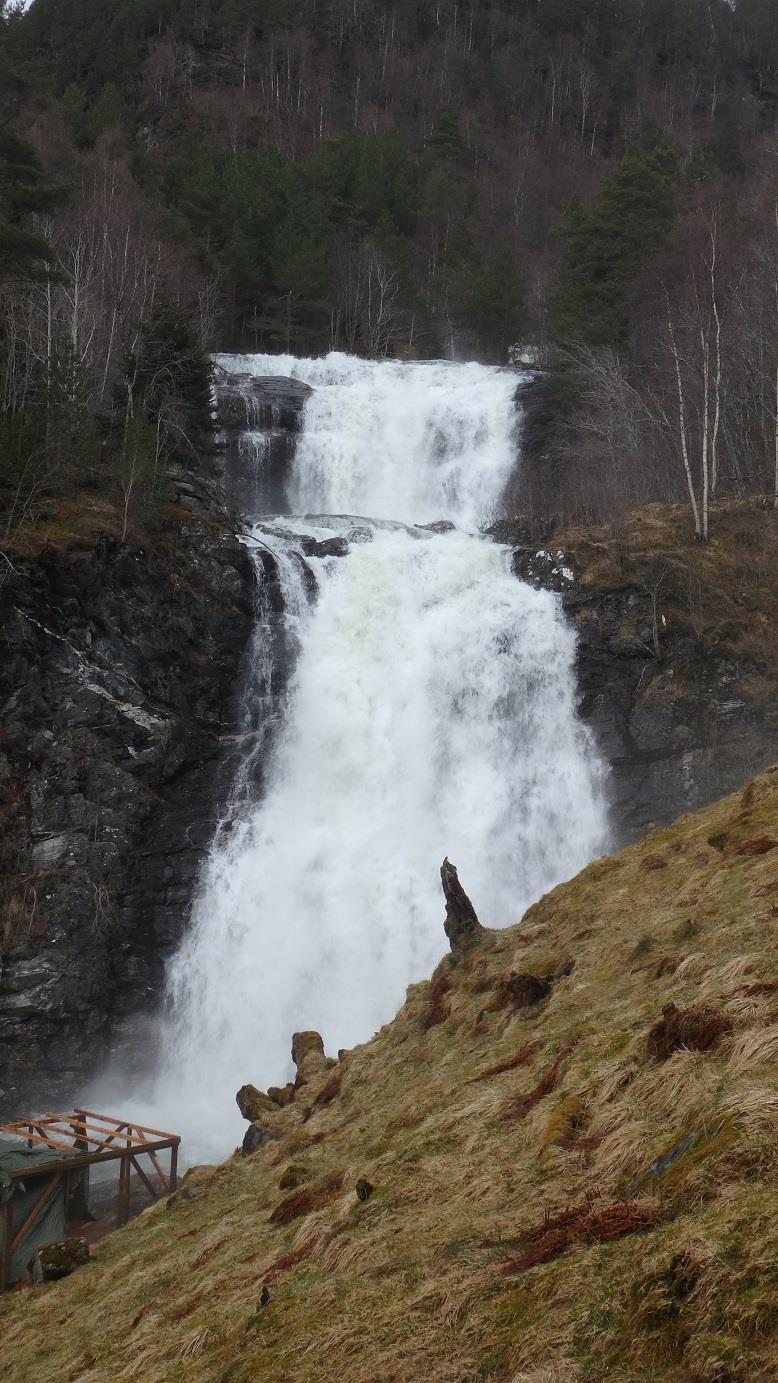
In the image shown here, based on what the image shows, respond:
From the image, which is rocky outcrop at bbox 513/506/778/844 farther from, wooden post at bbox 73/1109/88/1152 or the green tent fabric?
the green tent fabric

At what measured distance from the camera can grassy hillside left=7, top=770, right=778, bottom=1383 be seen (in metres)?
3.58

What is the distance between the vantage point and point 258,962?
19.5 meters

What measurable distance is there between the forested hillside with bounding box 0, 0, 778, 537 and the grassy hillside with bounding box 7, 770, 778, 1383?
16.9 m

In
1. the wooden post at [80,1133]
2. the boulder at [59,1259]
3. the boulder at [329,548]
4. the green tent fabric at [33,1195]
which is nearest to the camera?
the boulder at [59,1259]

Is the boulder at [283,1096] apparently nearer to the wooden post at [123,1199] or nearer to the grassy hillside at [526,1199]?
the grassy hillside at [526,1199]

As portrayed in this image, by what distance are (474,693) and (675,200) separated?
92.2 feet

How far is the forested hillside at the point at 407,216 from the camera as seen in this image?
28.6m

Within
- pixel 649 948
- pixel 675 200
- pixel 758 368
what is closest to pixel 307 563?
pixel 758 368

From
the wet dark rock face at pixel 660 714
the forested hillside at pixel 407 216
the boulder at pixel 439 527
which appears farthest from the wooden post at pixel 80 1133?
the boulder at pixel 439 527

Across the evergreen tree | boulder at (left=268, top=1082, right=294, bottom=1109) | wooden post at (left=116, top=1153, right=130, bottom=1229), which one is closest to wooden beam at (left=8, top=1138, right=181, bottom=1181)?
wooden post at (left=116, top=1153, right=130, bottom=1229)

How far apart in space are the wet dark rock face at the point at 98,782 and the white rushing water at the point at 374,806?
962 mm

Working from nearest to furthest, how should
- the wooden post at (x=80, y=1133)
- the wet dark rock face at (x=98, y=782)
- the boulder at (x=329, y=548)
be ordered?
the wooden post at (x=80, y=1133)
the wet dark rock face at (x=98, y=782)
the boulder at (x=329, y=548)

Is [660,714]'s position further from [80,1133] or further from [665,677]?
[80,1133]

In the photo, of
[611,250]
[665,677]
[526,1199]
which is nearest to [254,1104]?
[526,1199]
